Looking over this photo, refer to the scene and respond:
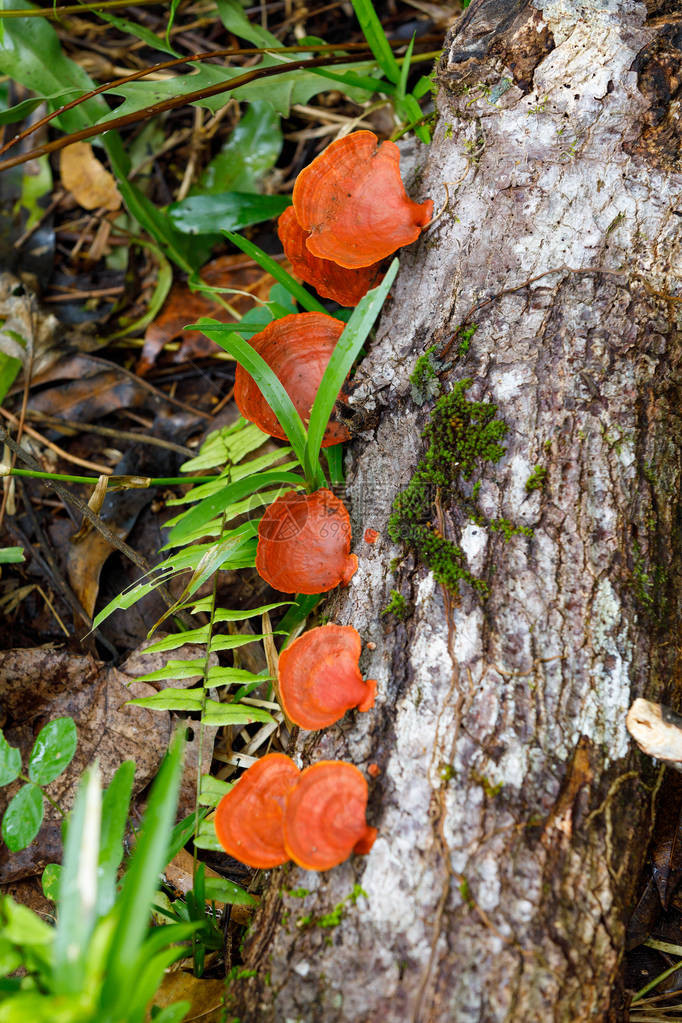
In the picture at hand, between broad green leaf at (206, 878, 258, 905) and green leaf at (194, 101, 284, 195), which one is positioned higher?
green leaf at (194, 101, 284, 195)

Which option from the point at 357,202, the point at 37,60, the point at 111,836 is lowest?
the point at 111,836

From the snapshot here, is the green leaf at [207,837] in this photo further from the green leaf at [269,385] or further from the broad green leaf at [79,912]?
the green leaf at [269,385]

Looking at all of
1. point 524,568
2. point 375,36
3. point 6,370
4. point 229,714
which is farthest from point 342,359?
point 6,370

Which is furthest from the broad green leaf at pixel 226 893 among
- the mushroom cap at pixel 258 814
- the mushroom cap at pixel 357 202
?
the mushroom cap at pixel 357 202

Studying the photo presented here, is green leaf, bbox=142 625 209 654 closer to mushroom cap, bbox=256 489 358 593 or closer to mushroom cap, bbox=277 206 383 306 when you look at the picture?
mushroom cap, bbox=256 489 358 593

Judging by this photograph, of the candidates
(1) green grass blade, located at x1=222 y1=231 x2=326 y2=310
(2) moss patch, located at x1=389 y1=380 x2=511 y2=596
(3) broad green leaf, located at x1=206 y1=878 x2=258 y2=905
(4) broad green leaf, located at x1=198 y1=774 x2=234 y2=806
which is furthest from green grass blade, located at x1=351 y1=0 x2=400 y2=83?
(3) broad green leaf, located at x1=206 y1=878 x2=258 y2=905

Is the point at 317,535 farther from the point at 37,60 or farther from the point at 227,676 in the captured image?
the point at 37,60

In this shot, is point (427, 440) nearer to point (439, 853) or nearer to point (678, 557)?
point (678, 557)
